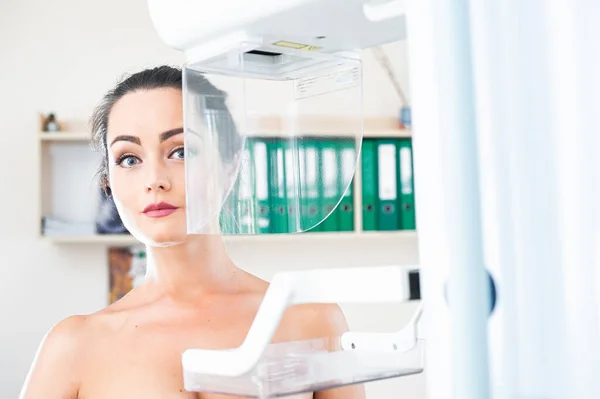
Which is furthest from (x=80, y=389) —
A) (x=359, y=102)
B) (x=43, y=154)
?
(x=43, y=154)

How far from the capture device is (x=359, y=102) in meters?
1.11

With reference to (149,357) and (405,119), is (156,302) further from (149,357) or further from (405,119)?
(405,119)

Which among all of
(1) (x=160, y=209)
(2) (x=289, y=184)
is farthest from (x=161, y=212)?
(2) (x=289, y=184)

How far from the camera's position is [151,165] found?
4.74 feet

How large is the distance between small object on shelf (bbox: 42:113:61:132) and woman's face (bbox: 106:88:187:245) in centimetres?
165

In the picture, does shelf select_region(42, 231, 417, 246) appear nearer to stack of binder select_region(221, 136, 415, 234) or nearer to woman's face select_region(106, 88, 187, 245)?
woman's face select_region(106, 88, 187, 245)

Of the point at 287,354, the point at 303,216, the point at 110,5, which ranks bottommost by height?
the point at 287,354

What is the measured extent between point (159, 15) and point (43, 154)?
89.9 inches

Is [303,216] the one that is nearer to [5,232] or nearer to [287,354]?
[287,354]

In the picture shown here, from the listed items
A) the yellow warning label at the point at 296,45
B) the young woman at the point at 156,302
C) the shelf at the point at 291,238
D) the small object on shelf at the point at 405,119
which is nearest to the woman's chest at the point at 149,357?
the young woman at the point at 156,302

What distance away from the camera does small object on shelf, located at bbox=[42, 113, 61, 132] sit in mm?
3029

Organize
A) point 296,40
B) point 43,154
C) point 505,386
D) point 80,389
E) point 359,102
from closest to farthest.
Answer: point 505,386
point 296,40
point 359,102
point 80,389
point 43,154

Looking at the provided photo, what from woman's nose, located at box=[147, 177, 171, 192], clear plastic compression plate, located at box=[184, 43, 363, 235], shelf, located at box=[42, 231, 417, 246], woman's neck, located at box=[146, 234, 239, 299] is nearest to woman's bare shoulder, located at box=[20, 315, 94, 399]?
woman's neck, located at box=[146, 234, 239, 299]

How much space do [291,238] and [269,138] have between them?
2182 mm
